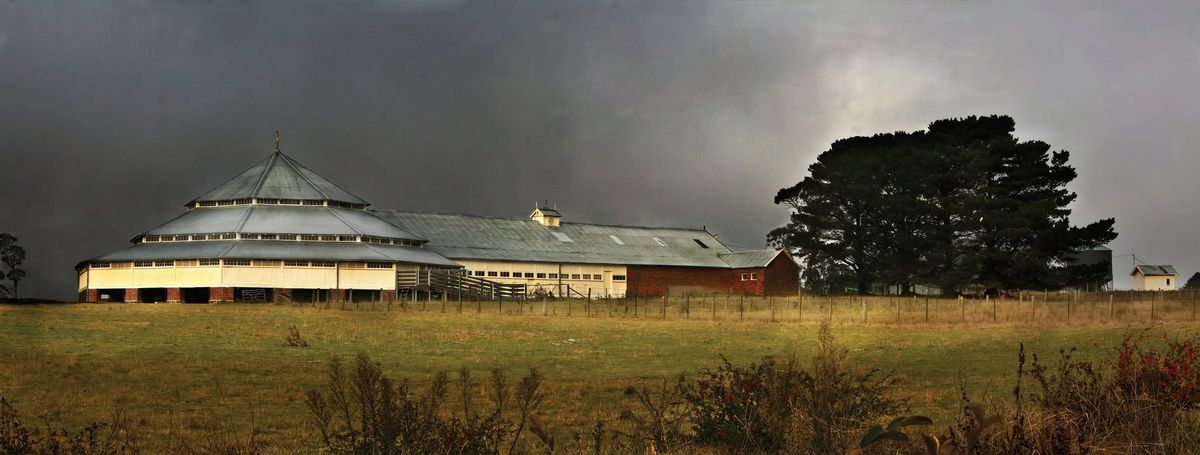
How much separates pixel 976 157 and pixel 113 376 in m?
56.4

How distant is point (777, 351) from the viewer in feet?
108

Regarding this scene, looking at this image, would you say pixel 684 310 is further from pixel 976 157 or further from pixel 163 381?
pixel 163 381

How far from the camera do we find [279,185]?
7925 cm

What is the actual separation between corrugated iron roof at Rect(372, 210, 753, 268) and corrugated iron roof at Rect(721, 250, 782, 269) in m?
0.82

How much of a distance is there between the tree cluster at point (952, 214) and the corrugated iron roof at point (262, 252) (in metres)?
26.8

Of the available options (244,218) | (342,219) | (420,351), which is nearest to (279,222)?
(244,218)

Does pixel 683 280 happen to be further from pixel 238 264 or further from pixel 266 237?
pixel 238 264

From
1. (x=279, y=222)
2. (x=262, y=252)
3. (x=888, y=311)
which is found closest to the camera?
(x=888, y=311)

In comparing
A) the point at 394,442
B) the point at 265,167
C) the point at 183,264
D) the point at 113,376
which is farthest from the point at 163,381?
the point at 265,167

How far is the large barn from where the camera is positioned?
68.2 metres

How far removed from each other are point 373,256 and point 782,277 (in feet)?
109

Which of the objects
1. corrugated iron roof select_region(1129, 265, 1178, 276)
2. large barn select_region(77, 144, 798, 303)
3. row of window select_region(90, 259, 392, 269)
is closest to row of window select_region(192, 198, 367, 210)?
large barn select_region(77, 144, 798, 303)

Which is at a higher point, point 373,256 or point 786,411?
→ point 373,256

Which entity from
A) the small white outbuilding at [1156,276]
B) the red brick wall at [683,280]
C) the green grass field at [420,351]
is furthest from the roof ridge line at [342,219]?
the small white outbuilding at [1156,276]
